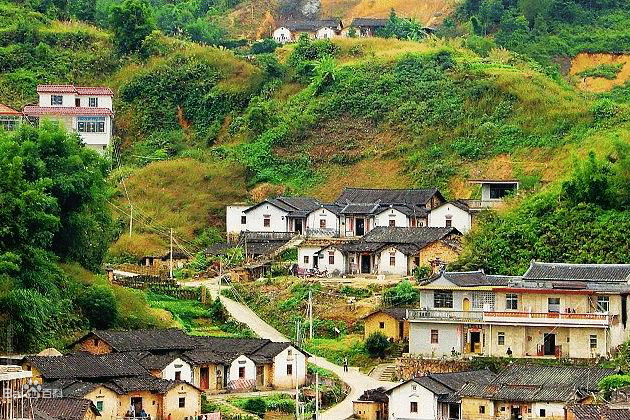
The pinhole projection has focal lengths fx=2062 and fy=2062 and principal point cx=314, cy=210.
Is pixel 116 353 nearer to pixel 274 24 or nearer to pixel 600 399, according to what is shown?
pixel 600 399

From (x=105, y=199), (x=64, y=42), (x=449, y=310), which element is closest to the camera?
(x=449, y=310)

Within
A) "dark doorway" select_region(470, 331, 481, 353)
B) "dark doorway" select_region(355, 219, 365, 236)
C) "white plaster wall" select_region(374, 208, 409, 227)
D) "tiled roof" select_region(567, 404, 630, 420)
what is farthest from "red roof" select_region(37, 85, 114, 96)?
"tiled roof" select_region(567, 404, 630, 420)

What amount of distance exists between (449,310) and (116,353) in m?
12.2

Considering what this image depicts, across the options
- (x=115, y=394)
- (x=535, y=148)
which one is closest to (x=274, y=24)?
(x=535, y=148)

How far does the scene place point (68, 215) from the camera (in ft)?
250

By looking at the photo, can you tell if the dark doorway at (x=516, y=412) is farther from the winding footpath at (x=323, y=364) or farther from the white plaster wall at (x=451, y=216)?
the white plaster wall at (x=451, y=216)

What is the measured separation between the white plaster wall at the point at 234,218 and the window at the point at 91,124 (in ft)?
36.9

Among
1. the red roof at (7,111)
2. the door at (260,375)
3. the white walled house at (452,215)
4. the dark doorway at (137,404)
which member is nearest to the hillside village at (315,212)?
the dark doorway at (137,404)

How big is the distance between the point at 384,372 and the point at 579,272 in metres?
7.68

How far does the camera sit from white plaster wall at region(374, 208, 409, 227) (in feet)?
289

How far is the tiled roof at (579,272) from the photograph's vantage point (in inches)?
2822

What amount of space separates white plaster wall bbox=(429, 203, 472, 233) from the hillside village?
14 cm

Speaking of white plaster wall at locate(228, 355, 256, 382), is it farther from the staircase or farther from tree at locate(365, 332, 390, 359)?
tree at locate(365, 332, 390, 359)

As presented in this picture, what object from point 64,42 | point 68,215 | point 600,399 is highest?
point 64,42
